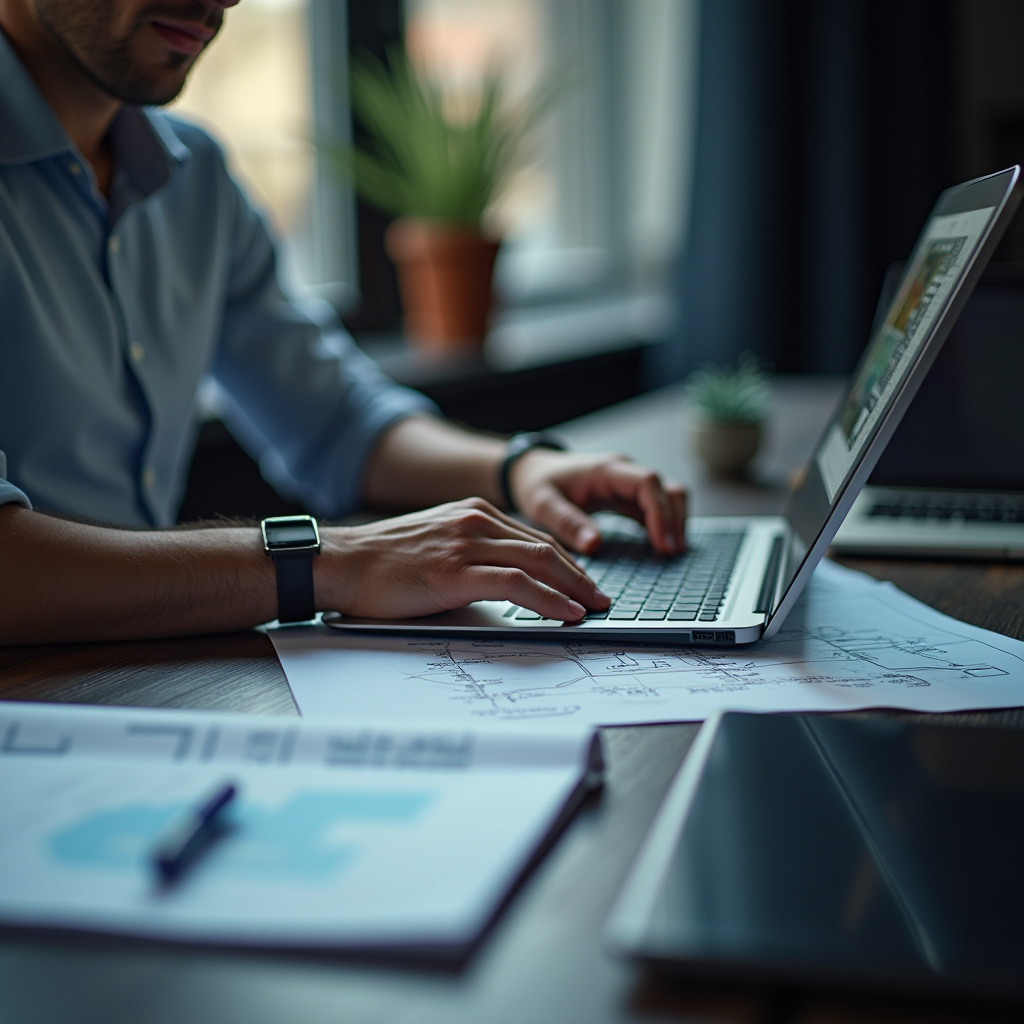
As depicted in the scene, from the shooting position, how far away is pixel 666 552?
0.97 m

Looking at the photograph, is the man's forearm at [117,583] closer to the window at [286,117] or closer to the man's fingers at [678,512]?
the man's fingers at [678,512]

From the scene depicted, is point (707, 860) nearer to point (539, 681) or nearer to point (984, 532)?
point (539, 681)

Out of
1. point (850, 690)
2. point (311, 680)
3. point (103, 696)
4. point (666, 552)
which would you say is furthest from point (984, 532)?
point (103, 696)

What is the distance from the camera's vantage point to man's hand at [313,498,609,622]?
2.51 feet

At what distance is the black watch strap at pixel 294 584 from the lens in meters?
0.80

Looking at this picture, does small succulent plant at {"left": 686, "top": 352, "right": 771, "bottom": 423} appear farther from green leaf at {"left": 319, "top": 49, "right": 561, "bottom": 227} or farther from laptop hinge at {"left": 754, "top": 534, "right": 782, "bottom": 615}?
green leaf at {"left": 319, "top": 49, "right": 561, "bottom": 227}

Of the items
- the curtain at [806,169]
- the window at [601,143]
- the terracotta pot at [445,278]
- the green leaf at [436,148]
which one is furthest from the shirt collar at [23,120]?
the curtain at [806,169]

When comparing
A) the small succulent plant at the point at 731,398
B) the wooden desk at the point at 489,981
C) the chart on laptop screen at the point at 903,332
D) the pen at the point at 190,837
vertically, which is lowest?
the small succulent plant at the point at 731,398

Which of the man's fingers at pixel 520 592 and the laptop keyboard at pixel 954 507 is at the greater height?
the man's fingers at pixel 520 592

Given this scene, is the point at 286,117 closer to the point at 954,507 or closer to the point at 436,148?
the point at 436,148

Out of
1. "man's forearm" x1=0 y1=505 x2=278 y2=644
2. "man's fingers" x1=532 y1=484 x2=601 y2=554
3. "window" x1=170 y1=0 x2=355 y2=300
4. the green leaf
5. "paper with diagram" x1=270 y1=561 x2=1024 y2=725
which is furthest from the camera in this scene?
the green leaf

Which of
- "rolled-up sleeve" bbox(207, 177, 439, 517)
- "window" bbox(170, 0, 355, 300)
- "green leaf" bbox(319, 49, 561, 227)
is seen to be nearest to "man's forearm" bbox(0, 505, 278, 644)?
"rolled-up sleeve" bbox(207, 177, 439, 517)

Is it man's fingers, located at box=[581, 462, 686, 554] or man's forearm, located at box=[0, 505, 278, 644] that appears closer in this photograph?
man's forearm, located at box=[0, 505, 278, 644]

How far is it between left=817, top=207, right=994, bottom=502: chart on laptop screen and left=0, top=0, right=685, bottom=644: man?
7.3 inches
